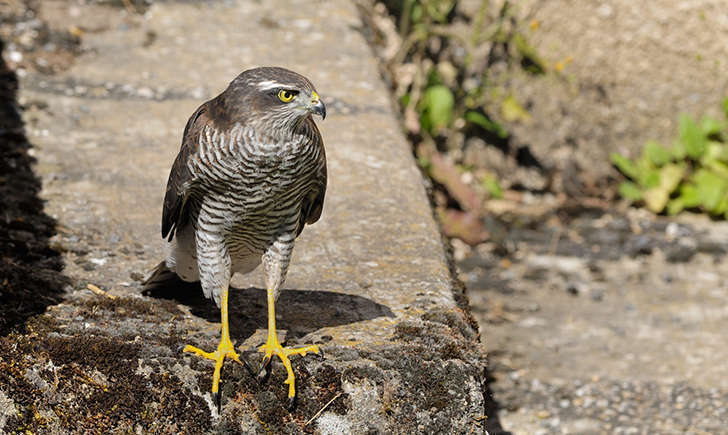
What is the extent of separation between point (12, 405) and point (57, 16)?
12.7 ft

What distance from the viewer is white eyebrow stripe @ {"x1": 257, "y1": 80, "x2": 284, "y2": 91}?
265cm

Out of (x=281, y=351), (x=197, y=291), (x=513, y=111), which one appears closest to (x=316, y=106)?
(x=281, y=351)

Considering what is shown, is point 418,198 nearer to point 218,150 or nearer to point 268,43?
point 218,150

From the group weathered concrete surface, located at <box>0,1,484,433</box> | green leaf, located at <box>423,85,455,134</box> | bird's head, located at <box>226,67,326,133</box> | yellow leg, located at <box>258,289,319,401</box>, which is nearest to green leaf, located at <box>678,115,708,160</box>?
green leaf, located at <box>423,85,455,134</box>

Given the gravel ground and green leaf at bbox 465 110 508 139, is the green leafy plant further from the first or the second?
green leaf at bbox 465 110 508 139

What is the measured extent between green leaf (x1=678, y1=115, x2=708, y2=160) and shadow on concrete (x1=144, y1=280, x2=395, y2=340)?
3.88 metres

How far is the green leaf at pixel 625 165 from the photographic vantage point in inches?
262

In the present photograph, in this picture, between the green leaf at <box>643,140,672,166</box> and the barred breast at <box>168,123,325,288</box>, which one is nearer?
the barred breast at <box>168,123,325,288</box>

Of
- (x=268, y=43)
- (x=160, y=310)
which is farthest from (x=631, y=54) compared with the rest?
(x=160, y=310)

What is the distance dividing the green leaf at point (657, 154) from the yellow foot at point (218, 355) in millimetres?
4533

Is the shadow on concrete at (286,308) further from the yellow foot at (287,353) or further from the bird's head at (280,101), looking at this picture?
the bird's head at (280,101)

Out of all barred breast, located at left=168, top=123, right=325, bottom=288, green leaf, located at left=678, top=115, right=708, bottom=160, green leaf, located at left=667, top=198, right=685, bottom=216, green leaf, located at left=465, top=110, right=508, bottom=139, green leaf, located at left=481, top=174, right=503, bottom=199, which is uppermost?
barred breast, located at left=168, top=123, right=325, bottom=288

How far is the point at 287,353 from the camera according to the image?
9.46 ft

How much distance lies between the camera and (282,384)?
2830 millimetres
